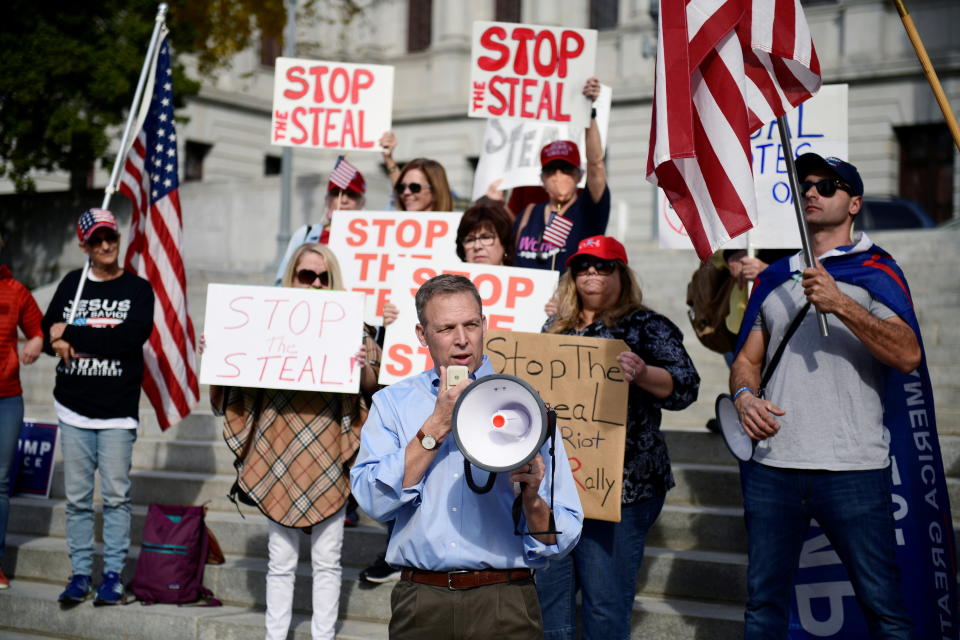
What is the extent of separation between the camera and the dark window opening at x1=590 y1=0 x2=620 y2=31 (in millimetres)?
26969

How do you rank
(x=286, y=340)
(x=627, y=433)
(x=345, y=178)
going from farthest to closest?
(x=345, y=178)
(x=286, y=340)
(x=627, y=433)

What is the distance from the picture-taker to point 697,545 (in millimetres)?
6434

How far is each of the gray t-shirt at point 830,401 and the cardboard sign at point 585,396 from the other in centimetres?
55

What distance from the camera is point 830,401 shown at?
430 centimetres

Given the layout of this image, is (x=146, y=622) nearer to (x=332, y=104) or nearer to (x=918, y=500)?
(x=332, y=104)

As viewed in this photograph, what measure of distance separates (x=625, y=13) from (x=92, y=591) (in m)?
21.5

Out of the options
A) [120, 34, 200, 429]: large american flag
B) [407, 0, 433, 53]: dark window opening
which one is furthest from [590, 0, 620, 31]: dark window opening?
[120, 34, 200, 429]: large american flag

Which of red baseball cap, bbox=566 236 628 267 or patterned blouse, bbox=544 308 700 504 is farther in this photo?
red baseball cap, bbox=566 236 628 267

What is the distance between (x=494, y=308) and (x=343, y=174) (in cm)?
202

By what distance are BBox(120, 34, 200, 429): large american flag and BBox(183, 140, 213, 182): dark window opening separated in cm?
2213

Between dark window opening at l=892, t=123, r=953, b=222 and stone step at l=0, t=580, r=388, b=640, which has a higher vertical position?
dark window opening at l=892, t=123, r=953, b=222

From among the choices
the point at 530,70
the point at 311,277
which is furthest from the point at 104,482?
the point at 530,70

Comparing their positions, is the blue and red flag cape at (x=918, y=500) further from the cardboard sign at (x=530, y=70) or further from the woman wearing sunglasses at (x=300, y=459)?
the cardboard sign at (x=530, y=70)

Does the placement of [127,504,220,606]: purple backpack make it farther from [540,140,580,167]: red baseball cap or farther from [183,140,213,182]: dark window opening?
[183,140,213,182]: dark window opening
